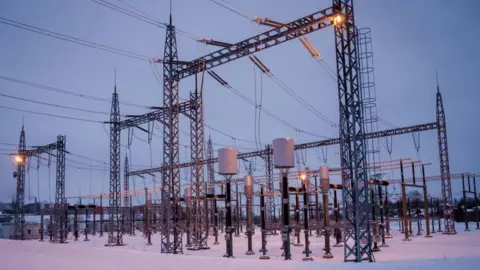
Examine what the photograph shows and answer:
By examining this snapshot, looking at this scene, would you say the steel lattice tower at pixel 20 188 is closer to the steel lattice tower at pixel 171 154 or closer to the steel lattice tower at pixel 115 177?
the steel lattice tower at pixel 115 177

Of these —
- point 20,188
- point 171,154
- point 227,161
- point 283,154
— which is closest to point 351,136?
point 283,154

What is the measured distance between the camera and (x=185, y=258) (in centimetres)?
1273

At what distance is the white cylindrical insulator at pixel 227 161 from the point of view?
18516 millimetres

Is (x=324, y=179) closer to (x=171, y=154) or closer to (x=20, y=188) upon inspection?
(x=171, y=154)

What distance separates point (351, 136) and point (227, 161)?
5184mm

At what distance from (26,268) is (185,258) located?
4.13m

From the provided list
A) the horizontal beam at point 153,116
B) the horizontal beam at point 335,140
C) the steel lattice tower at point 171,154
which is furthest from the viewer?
the horizontal beam at point 335,140

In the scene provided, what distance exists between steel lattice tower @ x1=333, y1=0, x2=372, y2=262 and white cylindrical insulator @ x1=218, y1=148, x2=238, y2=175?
14.9ft

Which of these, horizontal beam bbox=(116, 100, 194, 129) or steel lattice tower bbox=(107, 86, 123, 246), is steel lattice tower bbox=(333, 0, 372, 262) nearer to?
horizontal beam bbox=(116, 100, 194, 129)

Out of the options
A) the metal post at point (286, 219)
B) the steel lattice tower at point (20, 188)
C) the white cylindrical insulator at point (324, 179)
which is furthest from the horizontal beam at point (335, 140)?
the steel lattice tower at point (20, 188)

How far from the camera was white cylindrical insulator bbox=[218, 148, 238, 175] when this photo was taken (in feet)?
60.7

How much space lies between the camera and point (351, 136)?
51.8 ft

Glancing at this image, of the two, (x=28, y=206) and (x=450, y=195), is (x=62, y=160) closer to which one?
(x=450, y=195)

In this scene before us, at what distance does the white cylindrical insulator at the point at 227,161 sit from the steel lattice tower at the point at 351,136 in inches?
179
